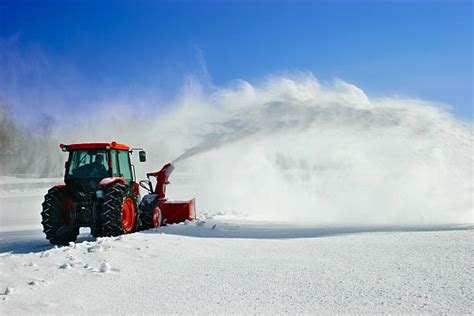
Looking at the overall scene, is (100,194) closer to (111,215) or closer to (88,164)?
(111,215)

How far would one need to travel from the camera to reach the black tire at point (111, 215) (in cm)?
882

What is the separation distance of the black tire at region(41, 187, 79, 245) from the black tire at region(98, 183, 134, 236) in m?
0.84

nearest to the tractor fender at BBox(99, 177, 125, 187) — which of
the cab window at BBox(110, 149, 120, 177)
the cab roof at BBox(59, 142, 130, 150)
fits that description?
the cab window at BBox(110, 149, 120, 177)

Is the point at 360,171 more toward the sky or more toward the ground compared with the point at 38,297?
more toward the sky

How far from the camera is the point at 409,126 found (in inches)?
547

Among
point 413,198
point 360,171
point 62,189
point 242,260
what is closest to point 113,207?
point 62,189

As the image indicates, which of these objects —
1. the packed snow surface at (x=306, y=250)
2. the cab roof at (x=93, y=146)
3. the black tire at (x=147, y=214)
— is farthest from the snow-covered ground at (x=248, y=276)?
the cab roof at (x=93, y=146)

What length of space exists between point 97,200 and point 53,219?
97 centimetres

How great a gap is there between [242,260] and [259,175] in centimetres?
1621

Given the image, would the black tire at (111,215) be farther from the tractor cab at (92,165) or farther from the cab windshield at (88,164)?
the cab windshield at (88,164)

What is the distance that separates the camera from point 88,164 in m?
10.0

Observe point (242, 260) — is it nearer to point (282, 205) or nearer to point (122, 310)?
point (122, 310)

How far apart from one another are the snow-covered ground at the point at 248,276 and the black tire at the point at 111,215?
32.8 inches

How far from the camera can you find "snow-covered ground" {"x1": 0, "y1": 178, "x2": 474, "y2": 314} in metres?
4.52
